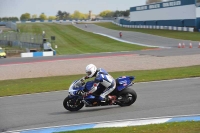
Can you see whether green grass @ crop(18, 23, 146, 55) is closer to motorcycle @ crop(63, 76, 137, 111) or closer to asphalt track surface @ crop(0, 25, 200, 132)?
asphalt track surface @ crop(0, 25, 200, 132)

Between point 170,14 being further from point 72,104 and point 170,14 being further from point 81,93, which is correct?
point 81,93

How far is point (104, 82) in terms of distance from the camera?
1204 cm

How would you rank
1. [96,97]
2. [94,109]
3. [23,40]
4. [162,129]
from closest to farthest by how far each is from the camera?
[162,129], [96,97], [94,109], [23,40]

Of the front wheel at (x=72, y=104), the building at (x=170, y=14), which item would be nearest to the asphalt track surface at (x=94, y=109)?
the front wheel at (x=72, y=104)

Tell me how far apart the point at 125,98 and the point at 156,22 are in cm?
7492

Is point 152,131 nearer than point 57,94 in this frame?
Yes

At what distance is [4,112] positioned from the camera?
13008mm

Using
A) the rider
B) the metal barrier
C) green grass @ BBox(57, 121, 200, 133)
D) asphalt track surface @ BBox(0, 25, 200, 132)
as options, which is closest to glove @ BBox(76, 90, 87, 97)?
the rider

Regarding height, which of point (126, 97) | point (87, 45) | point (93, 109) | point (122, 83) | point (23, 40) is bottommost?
point (87, 45)

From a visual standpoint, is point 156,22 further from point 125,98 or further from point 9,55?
point 125,98

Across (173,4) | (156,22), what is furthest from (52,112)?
(156,22)

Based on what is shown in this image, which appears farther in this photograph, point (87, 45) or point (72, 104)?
point (87, 45)

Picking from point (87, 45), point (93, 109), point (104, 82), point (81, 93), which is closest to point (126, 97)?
point (104, 82)

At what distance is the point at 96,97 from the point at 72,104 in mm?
792
